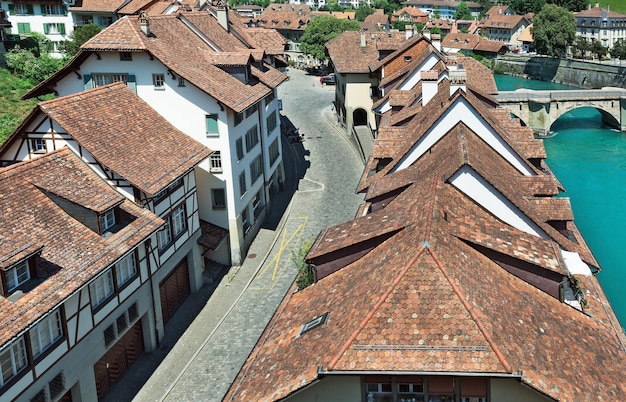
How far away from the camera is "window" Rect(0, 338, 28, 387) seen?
22.4 metres

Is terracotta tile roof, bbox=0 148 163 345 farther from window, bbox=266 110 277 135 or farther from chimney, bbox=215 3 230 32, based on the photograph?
chimney, bbox=215 3 230 32

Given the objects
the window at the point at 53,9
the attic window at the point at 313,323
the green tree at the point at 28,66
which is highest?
the window at the point at 53,9

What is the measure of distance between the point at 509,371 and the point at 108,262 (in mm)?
16407

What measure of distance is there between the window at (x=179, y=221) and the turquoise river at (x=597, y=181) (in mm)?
24558

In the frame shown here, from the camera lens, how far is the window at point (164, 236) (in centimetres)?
3403

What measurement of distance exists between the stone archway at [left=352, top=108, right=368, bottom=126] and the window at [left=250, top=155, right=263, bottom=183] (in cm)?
2635

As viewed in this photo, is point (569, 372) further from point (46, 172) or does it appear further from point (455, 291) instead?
point (46, 172)

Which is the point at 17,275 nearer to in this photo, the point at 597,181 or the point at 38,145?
the point at 38,145

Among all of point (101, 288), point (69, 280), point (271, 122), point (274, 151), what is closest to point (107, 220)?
point (101, 288)

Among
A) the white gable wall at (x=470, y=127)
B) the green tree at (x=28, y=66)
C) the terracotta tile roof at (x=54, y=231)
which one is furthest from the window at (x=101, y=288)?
the green tree at (x=28, y=66)

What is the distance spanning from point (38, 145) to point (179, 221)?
808 centimetres

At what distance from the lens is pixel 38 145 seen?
104ft

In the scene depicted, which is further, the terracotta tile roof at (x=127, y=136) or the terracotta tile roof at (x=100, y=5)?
the terracotta tile roof at (x=100, y=5)

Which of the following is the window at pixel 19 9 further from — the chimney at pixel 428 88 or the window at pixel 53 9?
the chimney at pixel 428 88
